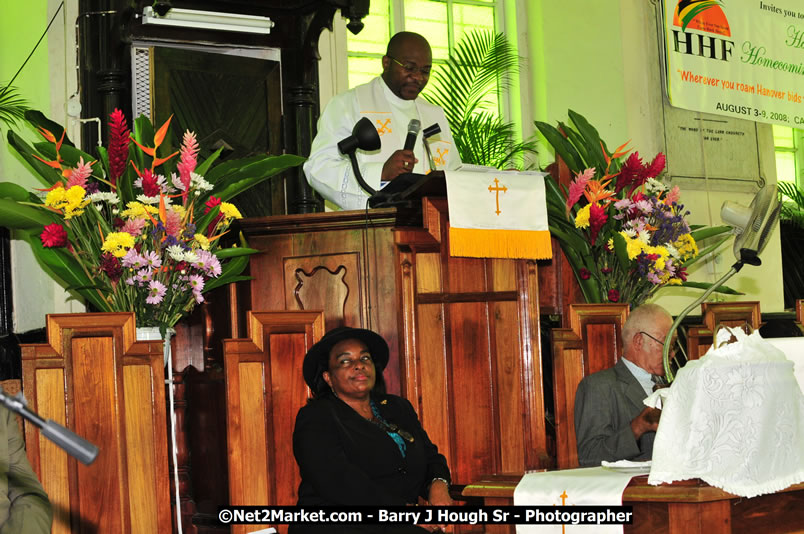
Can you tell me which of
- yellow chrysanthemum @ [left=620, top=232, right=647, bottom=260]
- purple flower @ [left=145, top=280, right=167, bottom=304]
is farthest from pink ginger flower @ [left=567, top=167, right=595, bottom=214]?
purple flower @ [left=145, top=280, right=167, bottom=304]

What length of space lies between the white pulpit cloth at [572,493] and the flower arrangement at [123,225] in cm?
168

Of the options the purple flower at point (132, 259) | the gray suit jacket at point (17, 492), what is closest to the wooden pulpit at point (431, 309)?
the purple flower at point (132, 259)

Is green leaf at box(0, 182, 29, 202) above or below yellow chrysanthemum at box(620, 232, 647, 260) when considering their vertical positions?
above

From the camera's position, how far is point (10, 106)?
19.9 ft

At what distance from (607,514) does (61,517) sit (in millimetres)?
1985

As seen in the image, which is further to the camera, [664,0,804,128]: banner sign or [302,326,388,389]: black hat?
[664,0,804,128]: banner sign

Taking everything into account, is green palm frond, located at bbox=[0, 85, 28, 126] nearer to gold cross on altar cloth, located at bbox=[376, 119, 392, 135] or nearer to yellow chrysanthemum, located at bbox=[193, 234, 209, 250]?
yellow chrysanthemum, located at bbox=[193, 234, 209, 250]

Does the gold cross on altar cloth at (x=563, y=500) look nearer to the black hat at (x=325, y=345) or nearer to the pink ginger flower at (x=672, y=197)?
the black hat at (x=325, y=345)

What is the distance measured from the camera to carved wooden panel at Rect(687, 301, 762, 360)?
584cm


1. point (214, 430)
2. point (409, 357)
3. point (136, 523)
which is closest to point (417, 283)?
point (409, 357)

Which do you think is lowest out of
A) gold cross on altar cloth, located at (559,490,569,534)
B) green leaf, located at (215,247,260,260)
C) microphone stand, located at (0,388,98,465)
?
gold cross on altar cloth, located at (559,490,569,534)

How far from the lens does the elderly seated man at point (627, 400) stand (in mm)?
4406

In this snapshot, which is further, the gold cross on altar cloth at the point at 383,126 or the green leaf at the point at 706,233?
the green leaf at the point at 706,233

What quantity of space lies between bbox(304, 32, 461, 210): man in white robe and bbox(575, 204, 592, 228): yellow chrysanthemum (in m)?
0.75
